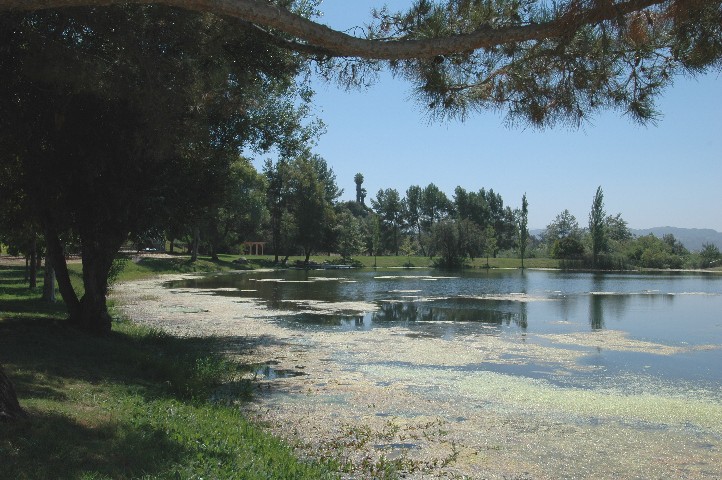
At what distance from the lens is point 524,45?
26.6 ft

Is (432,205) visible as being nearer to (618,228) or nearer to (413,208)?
(413,208)

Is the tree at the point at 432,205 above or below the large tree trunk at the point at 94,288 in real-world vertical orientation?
above

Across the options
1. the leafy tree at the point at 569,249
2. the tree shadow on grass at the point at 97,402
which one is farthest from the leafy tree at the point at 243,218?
the tree shadow on grass at the point at 97,402

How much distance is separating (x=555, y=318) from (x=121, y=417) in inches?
821

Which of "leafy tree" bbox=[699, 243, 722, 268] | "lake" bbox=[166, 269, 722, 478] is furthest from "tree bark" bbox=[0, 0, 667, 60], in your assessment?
"leafy tree" bbox=[699, 243, 722, 268]

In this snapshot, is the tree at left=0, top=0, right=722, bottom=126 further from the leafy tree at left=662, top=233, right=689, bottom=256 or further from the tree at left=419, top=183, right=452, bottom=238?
the tree at left=419, top=183, right=452, bottom=238

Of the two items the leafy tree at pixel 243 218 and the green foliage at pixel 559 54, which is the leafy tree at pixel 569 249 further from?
the green foliage at pixel 559 54

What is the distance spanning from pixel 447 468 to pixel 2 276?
86.8 ft

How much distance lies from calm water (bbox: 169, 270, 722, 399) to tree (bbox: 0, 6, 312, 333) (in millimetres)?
7303

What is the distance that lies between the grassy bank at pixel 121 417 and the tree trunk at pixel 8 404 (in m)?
0.13

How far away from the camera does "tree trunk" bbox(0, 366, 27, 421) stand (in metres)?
5.59

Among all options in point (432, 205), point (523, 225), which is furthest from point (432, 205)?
point (523, 225)

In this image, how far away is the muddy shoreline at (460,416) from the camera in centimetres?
764

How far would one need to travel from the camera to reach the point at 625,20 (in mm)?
6602
